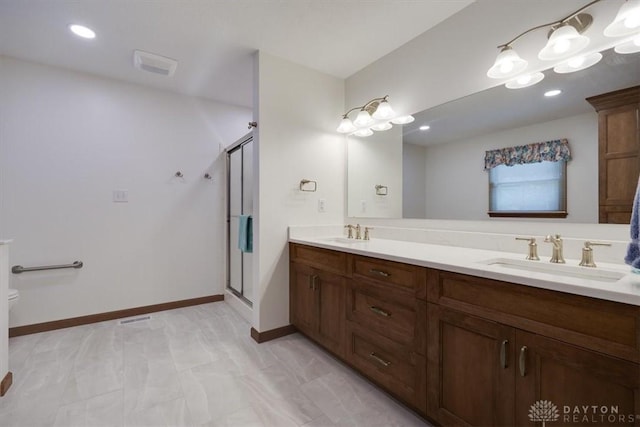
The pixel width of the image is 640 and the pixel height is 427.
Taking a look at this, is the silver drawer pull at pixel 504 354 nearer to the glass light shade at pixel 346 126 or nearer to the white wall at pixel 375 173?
the white wall at pixel 375 173

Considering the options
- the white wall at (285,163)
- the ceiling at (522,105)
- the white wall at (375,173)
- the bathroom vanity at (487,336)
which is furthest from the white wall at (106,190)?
the ceiling at (522,105)

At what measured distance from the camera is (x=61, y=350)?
2.11 meters

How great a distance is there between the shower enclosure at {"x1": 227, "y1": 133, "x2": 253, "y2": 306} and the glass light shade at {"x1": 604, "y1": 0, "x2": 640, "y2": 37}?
2349 mm

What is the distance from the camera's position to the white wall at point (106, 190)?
7.84ft

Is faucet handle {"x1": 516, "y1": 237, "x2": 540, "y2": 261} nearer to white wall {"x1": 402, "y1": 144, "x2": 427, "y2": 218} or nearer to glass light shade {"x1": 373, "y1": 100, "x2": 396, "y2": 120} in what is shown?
white wall {"x1": 402, "y1": 144, "x2": 427, "y2": 218}

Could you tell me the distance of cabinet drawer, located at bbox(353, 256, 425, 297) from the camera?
4.48 feet

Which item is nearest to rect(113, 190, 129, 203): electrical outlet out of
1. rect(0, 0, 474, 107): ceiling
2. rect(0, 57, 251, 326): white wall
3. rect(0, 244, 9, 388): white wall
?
rect(0, 57, 251, 326): white wall

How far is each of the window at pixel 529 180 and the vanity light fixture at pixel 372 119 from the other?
77 cm

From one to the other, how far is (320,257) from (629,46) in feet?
6.17

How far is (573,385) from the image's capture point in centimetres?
91

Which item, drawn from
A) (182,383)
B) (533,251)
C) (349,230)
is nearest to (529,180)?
Answer: (533,251)

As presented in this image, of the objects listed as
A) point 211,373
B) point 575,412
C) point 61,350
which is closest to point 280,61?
point 211,373

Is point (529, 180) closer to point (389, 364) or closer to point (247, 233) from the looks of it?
point (389, 364)

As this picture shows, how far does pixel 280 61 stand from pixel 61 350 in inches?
110
